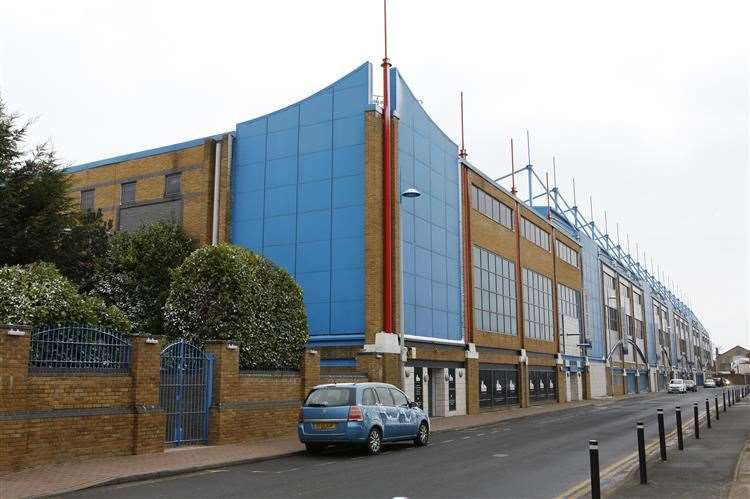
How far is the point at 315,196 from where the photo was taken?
29.0 meters

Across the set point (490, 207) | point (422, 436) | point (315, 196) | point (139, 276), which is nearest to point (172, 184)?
point (139, 276)

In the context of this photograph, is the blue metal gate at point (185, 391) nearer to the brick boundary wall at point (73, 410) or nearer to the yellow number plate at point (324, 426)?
the brick boundary wall at point (73, 410)

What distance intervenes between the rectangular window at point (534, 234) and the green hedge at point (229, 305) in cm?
2568

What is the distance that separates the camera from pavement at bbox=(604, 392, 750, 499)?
9828mm

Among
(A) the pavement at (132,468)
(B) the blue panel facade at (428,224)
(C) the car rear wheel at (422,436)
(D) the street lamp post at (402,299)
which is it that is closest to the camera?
(A) the pavement at (132,468)

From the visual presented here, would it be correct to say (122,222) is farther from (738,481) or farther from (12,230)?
(738,481)

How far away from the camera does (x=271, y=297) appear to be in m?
21.6

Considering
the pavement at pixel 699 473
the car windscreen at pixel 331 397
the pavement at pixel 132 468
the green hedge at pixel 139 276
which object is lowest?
the pavement at pixel 132 468

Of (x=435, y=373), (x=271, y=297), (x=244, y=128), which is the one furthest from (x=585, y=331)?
(x=271, y=297)

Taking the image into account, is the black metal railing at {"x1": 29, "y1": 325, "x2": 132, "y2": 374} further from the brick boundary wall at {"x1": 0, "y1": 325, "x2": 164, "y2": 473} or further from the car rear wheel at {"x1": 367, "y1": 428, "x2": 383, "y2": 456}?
the car rear wheel at {"x1": 367, "y1": 428, "x2": 383, "y2": 456}

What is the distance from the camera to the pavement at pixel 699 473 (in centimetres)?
983

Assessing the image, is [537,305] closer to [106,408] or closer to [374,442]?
[374,442]

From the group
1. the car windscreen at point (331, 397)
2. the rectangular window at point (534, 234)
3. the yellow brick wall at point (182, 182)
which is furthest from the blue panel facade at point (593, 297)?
the car windscreen at point (331, 397)

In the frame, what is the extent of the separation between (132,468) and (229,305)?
7.88 m
